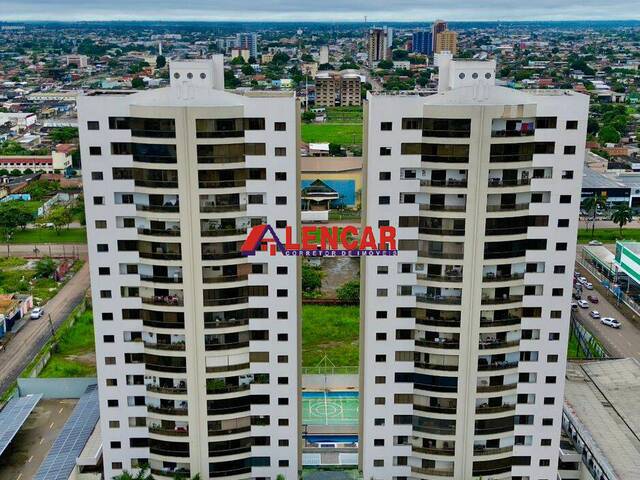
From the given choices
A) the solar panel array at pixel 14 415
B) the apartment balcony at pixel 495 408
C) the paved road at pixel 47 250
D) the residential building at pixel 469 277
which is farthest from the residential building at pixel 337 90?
the apartment balcony at pixel 495 408

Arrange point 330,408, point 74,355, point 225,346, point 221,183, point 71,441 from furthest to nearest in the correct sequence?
1. point 74,355
2. point 330,408
3. point 71,441
4. point 225,346
5. point 221,183

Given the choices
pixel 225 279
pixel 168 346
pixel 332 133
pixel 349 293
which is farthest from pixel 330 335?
pixel 332 133

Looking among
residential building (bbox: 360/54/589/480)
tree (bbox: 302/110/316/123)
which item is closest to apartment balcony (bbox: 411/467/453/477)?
residential building (bbox: 360/54/589/480)

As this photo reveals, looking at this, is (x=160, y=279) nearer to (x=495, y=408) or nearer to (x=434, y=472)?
(x=434, y=472)

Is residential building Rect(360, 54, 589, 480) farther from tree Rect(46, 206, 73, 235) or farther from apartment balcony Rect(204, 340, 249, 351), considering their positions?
tree Rect(46, 206, 73, 235)

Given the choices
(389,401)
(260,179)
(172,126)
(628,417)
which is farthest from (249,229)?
(628,417)

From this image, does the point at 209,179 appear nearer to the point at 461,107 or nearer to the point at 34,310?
the point at 461,107
